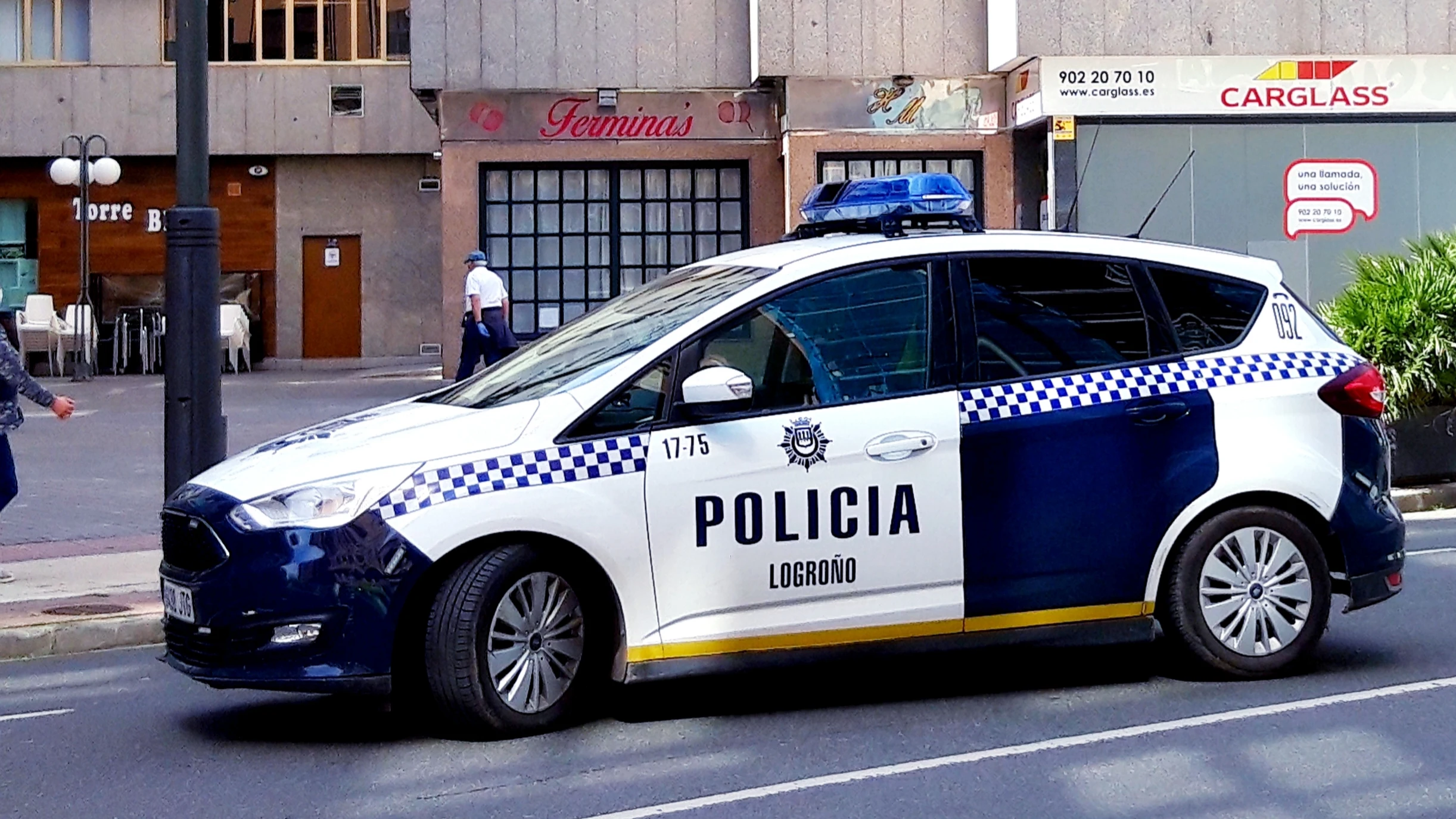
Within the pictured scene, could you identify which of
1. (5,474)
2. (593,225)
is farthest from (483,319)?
(5,474)

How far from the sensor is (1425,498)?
1266 centimetres

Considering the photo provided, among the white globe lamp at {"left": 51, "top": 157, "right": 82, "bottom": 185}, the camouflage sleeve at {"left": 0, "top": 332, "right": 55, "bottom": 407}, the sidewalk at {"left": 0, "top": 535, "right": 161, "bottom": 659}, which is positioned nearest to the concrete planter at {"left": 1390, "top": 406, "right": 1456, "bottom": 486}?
the sidewalk at {"left": 0, "top": 535, "right": 161, "bottom": 659}

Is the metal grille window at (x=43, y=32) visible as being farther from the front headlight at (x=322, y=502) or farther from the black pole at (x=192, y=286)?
the front headlight at (x=322, y=502)

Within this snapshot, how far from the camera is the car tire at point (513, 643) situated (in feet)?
20.1

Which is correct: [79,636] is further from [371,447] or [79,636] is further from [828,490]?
[828,490]

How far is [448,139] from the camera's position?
2356cm

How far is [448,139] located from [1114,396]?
1762cm

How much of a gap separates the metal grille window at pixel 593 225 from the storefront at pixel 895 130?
5.47ft

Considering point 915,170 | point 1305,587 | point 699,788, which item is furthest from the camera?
point 915,170

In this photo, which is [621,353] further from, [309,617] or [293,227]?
[293,227]

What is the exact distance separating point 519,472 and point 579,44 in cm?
1783

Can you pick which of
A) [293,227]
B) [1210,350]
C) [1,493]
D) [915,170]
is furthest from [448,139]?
[1210,350]

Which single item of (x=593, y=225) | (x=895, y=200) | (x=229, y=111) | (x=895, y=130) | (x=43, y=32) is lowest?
(x=895, y=200)

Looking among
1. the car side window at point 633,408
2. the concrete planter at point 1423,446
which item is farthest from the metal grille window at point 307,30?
the car side window at point 633,408
